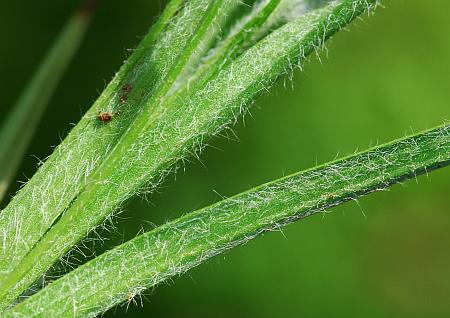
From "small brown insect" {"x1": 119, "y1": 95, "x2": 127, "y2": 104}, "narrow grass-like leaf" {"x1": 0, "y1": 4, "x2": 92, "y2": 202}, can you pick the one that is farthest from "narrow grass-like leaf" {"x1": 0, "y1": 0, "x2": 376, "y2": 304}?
"narrow grass-like leaf" {"x1": 0, "y1": 4, "x2": 92, "y2": 202}

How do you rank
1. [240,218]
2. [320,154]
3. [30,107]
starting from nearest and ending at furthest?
1. [240,218]
2. [30,107]
3. [320,154]

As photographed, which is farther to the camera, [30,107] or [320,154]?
[320,154]

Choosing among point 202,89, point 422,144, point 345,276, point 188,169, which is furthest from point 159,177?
point 345,276

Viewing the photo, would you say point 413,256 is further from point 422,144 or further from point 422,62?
point 422,144

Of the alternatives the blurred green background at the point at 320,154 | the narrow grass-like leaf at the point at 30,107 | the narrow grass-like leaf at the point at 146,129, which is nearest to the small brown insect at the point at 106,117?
the narrow grass-like leaf at the point at 146,129

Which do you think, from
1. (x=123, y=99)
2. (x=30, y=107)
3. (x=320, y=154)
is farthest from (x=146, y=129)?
(x=320, y=154)

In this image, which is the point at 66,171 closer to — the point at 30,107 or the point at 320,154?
the point at 30,107
